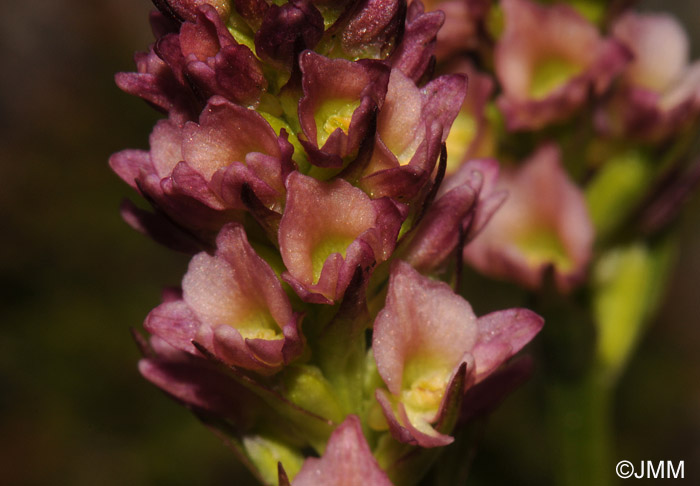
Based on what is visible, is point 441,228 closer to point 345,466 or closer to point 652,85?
point 345,466

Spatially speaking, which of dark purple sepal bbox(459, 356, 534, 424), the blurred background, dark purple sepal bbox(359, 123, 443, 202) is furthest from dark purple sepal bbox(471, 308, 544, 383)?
the blurred background

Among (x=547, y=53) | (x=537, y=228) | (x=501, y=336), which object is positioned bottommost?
(x=501, y=336)

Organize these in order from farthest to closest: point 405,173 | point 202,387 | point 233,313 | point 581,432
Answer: point 581,432
point 202,387
point 233,313
point 405,173

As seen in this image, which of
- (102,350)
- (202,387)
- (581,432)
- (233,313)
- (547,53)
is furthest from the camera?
(102,350)

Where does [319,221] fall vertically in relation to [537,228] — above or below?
below

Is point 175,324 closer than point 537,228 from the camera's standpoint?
Yes

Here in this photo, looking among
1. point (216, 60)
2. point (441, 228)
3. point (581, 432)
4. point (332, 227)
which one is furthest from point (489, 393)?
point (581, 432)

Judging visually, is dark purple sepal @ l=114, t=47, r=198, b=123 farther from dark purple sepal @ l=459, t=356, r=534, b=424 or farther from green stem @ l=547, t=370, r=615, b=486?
green stem @ l=547, t=370, r=615, b=486

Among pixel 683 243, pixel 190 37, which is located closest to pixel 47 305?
pixel 190 37
